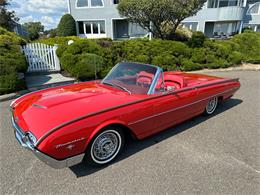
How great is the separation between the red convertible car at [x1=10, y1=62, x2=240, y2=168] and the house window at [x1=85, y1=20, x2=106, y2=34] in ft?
68.5

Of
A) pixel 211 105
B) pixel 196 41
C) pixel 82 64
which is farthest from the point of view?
pixel 196 41

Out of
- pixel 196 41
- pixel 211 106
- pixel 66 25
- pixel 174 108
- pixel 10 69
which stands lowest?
pixel 211 106

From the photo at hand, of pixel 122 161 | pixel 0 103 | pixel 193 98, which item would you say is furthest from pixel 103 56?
pixel 122 161

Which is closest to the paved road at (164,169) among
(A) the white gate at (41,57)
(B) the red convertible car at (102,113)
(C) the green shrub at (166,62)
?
(B) the red convertible car at (102,113)

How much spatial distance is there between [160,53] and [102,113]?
24.2 feet

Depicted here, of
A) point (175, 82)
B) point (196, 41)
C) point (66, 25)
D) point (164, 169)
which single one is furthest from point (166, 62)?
point (66, 25)

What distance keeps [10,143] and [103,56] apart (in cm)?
560

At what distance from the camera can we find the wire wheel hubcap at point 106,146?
97.1 inches

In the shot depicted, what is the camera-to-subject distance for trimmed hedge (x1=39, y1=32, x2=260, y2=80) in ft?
24.0

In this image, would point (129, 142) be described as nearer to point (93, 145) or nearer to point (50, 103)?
point (93, 145)

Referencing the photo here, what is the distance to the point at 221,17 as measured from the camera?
20703 mm

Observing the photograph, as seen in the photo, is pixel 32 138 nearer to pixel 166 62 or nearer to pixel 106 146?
pixel 106 146

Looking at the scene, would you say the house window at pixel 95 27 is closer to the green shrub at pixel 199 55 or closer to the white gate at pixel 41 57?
the green shrub at pixel 199 55

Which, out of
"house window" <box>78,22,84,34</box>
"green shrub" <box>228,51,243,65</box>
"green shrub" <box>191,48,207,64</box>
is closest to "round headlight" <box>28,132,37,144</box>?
"green shrub" <box>191,48,207,64</box>
